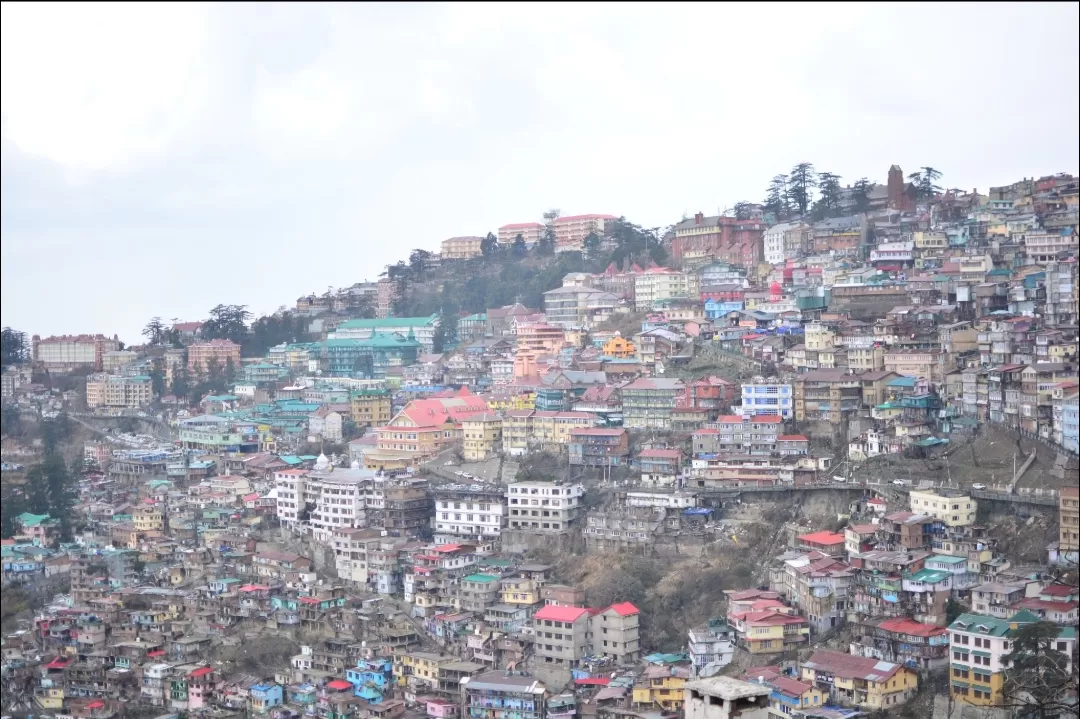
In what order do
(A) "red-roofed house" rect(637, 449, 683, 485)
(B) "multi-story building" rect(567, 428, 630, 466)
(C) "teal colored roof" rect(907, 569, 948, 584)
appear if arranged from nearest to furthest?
(C) "teal colored roof" rect(907, 569, 948, 584) → (A) "red-roofed house" rect(637, 449, 683, 485) → (B) "multi-story building" rect(567, 428, 630, 466)

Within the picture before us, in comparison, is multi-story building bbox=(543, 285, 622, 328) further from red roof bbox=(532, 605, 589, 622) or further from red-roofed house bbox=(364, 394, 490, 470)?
red roof bbox=(532, 605, 589, 622)

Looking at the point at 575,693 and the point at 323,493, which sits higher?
the point at 323,493

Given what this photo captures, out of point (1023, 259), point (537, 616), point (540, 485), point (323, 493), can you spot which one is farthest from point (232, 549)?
point (1023, 259)

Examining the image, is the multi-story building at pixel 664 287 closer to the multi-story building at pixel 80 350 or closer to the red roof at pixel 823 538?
the red roof at pixel 823 538

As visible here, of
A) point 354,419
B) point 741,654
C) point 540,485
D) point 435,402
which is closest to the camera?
point 741,654

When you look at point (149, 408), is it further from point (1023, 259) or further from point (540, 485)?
point (1023, 259)

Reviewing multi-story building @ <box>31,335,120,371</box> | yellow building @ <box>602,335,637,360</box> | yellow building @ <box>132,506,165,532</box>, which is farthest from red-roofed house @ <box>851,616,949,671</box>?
multi-story building @ <box>31,335,120,371</box>

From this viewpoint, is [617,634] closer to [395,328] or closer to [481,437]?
[481,437]

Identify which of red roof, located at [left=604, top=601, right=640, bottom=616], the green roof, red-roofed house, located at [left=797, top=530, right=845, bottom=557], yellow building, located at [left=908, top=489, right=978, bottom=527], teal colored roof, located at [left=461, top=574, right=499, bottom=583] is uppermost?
yellow building, located at [left=908, top=489, right=978, bottom=527]
